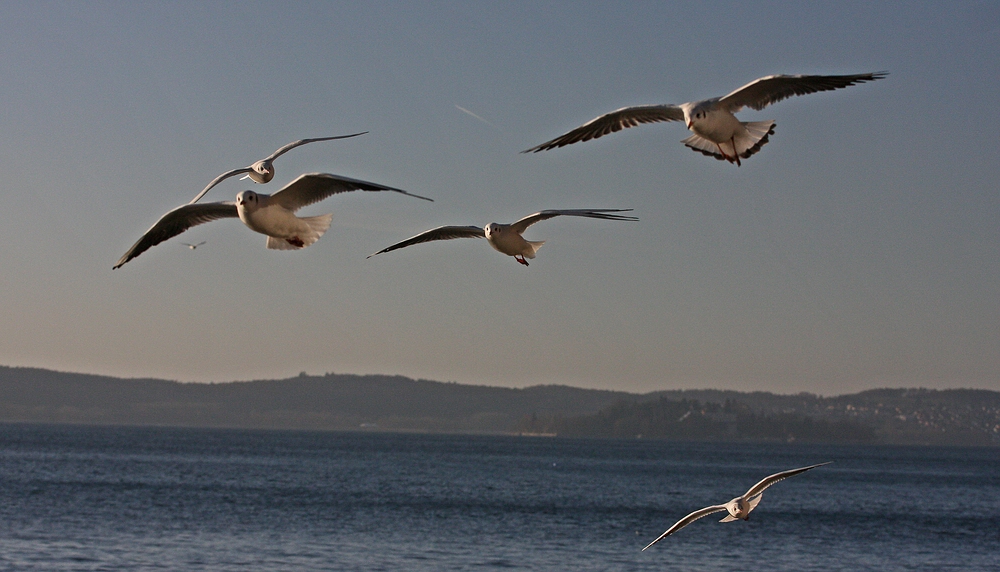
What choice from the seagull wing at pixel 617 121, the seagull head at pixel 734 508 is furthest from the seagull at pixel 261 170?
the seagull head at pixel 734 508

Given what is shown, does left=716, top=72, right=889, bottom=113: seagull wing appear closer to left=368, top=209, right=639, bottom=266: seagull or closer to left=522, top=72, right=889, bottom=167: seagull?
left=522, top=72, right=889, bottom=167: seagull

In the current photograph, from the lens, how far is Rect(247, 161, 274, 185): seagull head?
39.4ft

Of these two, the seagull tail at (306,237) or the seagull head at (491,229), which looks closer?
the seagull tail at (306,237)

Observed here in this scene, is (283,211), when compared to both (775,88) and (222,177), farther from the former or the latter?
(775,88)

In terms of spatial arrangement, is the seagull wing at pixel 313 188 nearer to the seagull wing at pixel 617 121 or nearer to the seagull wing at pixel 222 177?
the seagull wing at pixel 222 177

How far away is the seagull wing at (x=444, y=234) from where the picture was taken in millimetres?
15148

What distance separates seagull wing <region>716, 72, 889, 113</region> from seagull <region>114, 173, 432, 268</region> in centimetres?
546

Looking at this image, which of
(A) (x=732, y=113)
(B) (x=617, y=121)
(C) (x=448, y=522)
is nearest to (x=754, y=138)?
(A) (x=732, y=113)

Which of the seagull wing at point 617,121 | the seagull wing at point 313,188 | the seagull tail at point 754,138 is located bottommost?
the seagull wing at point 313,188

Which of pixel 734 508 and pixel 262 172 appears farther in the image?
pixel 734 508

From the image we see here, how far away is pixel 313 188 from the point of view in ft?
41.4

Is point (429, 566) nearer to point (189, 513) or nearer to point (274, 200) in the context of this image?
point (189, 513)

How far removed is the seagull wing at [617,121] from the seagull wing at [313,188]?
13.1 ft

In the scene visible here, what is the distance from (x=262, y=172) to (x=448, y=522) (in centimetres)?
5395
